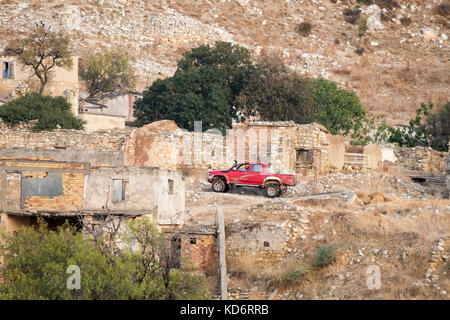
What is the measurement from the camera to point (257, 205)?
104 ft

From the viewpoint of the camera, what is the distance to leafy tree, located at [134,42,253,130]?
4966cm

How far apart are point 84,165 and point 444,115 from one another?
27732 mm

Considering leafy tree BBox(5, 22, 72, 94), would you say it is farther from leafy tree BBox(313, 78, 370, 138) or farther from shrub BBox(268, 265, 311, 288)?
shrub BBox(268, 265, 311, 288)

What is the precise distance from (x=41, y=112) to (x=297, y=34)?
4082 centimetres

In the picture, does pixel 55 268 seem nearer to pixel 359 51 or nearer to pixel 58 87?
pixel 58 87

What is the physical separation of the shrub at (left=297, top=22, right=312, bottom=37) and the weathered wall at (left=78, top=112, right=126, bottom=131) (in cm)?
3419

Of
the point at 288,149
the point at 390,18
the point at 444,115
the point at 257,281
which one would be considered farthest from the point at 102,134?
the point at 390,18

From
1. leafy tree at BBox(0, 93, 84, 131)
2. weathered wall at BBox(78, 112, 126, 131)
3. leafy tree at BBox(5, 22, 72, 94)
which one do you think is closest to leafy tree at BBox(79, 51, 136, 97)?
leafy tree at BBox(5, 22, 72, 94)

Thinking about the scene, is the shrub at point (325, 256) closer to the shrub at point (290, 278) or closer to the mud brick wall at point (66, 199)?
the shrub at point (290, 278)

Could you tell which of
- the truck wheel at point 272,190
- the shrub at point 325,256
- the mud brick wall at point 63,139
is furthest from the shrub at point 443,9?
the shrub at point 325,256

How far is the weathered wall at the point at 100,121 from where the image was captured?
48688mm

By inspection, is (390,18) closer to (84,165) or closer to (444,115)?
(444,115)

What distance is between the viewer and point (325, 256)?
26828 millimetres

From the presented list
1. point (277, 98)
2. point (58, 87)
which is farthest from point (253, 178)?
point (58, 87)
